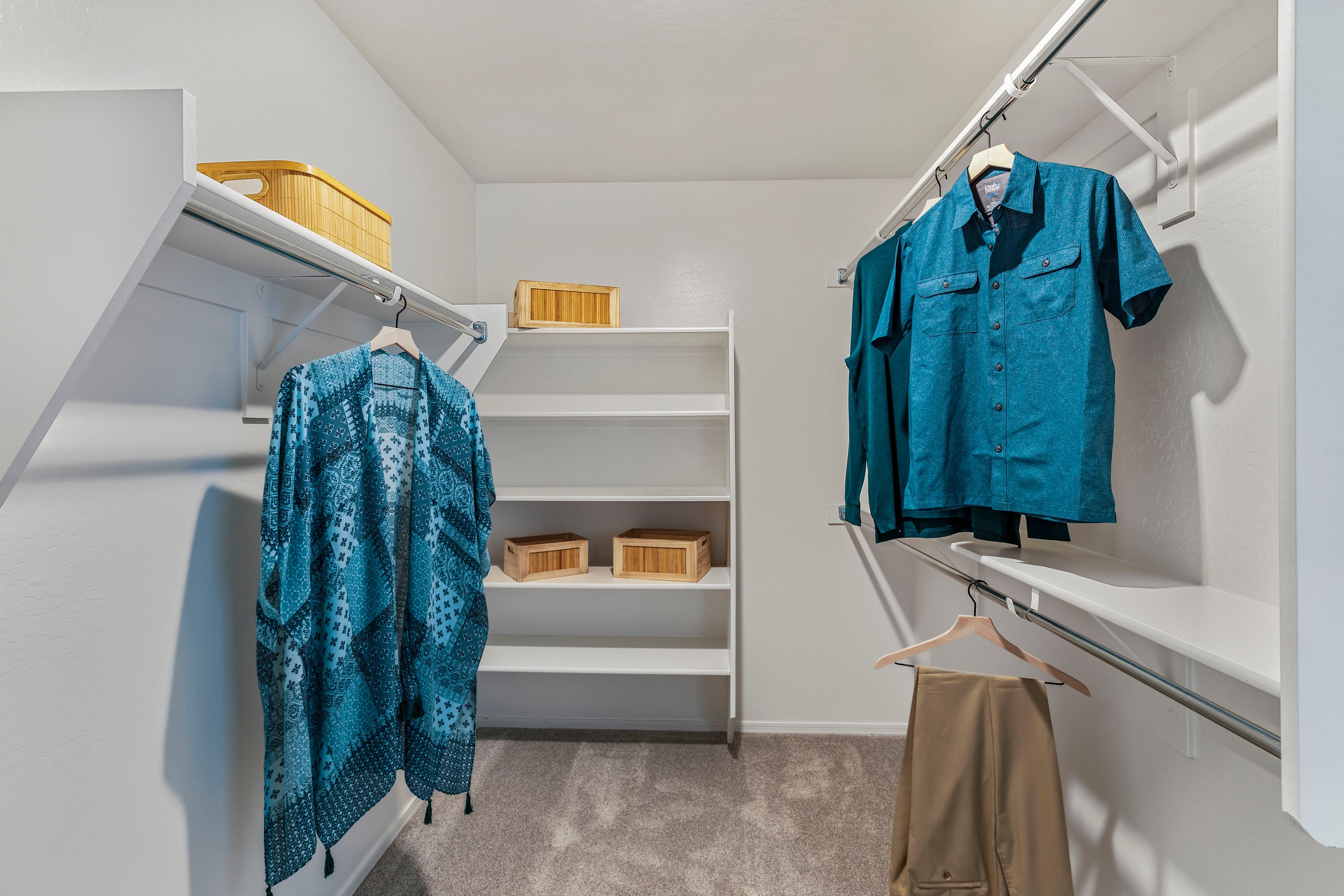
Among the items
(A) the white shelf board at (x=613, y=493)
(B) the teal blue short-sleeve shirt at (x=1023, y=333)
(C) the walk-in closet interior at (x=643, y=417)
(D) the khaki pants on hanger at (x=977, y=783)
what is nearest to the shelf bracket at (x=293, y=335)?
(C) the walk-in closet interior at (x=643, y=417)

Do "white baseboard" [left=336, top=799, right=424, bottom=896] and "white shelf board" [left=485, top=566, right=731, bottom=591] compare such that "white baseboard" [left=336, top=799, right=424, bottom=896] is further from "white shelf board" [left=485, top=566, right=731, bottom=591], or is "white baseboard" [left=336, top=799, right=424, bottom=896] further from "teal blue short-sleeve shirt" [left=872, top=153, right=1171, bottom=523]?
"teal blue short-sleeve shirt" [left=872, top=153, right=1171, bottom=523]

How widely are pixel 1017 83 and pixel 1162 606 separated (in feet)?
2.98

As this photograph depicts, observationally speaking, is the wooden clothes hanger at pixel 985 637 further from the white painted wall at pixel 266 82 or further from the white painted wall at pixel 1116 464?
the white painted wall at pixel 266 82

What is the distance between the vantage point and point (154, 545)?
110 cm

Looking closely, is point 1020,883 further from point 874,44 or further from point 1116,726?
point 874,44

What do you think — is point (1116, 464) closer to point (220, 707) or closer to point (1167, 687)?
point (1167, 687)

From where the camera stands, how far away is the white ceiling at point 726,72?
150 cm

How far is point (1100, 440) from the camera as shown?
1.03 metres

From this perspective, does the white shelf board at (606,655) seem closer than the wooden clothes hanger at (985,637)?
No

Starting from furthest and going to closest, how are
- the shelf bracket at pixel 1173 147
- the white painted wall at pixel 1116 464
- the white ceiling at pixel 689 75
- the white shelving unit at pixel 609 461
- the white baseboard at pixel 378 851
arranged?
the white shelving unit at pixel 609 461 < the white baseboard at pixel 378 851 < the white ceiling at pixel 689 75 < the shelf bracket at pixel 1173 147 < the white painted wall at pixel 1116 464

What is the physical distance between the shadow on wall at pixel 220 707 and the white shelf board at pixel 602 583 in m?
0.94

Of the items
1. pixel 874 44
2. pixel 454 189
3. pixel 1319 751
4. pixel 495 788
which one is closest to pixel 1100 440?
pixel 1319 751

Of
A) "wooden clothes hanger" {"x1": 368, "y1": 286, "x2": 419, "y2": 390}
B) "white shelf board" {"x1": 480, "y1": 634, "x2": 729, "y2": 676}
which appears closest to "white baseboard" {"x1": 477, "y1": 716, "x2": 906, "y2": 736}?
"white shelf board" {"x1": 480, "y1": 634, "x2": 729, "y2": 676}

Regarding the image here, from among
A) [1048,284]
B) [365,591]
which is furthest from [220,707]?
[1048,284]
